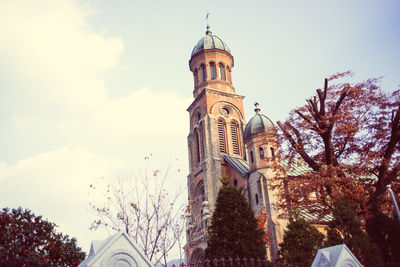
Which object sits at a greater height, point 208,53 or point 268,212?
point 208,53

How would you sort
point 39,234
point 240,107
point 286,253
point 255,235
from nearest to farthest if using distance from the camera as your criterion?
point 39,234
point 255,235
point 286,253
point 240,107

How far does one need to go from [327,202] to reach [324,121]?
12.4 feet

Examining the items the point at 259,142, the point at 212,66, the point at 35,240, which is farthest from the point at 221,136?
the point at 35,240

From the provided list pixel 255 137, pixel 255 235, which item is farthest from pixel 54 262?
pixel 255 137

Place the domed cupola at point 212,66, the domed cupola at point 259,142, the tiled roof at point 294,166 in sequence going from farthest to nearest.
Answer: the domed cupola at point 212,66
the domed cupola at point 259,142
the tiled roof at point 294,166

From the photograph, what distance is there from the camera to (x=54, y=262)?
10875 mm

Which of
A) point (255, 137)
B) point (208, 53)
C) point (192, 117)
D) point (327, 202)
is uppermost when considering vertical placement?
point (208, 53)

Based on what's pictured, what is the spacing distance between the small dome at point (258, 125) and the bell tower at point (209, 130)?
346 centimetres

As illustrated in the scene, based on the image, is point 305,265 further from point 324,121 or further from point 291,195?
point 324,121

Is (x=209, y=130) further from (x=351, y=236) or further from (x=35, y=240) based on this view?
(x=35, y=240)

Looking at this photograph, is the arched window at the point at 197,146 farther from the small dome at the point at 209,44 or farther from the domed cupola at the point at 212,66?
the small dome at the point at 209,44

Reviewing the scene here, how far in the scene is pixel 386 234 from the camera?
12.9 metres

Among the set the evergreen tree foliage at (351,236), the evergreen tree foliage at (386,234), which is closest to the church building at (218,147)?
the evergreen tree foliage at (386,234)

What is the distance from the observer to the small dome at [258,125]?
84.6ft
